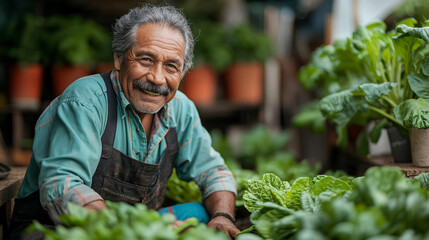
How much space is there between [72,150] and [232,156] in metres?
3.55

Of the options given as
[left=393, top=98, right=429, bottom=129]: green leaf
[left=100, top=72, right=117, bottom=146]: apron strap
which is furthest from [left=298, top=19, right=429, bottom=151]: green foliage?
[left=100, top=72, right=117, bottom=146]: apron strap

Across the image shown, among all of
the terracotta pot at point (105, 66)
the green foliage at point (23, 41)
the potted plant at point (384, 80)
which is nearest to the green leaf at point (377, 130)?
the potted plant at point (384, 80)

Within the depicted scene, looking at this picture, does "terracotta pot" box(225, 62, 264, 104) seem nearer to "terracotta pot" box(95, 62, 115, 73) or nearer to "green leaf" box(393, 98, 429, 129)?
"terracotta pot" box(95, 62, 115, 73)

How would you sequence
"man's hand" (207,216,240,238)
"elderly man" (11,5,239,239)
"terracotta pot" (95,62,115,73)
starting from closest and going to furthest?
"elderly man" (11,5,239,239)
"man's hand" (207,216,240,238)
"terracotta pot" (95,62,115,73)

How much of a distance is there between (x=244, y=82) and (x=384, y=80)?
2.78m

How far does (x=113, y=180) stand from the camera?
2006 millimetres

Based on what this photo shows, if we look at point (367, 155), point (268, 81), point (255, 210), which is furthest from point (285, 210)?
point (268, 81)

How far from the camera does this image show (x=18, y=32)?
420cm

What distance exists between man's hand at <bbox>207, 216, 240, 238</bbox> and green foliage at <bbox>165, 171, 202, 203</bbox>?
63cm

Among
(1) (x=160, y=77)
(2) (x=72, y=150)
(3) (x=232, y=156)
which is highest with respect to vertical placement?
(1) (x=160, y=77)

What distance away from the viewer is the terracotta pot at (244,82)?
197 inches

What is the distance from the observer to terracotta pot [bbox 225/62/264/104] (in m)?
5.02

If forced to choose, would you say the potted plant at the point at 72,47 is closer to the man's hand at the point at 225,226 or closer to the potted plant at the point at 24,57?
the potted plant at the point at 24,57

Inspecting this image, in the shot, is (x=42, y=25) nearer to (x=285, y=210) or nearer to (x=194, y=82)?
(x=194, y=82)
